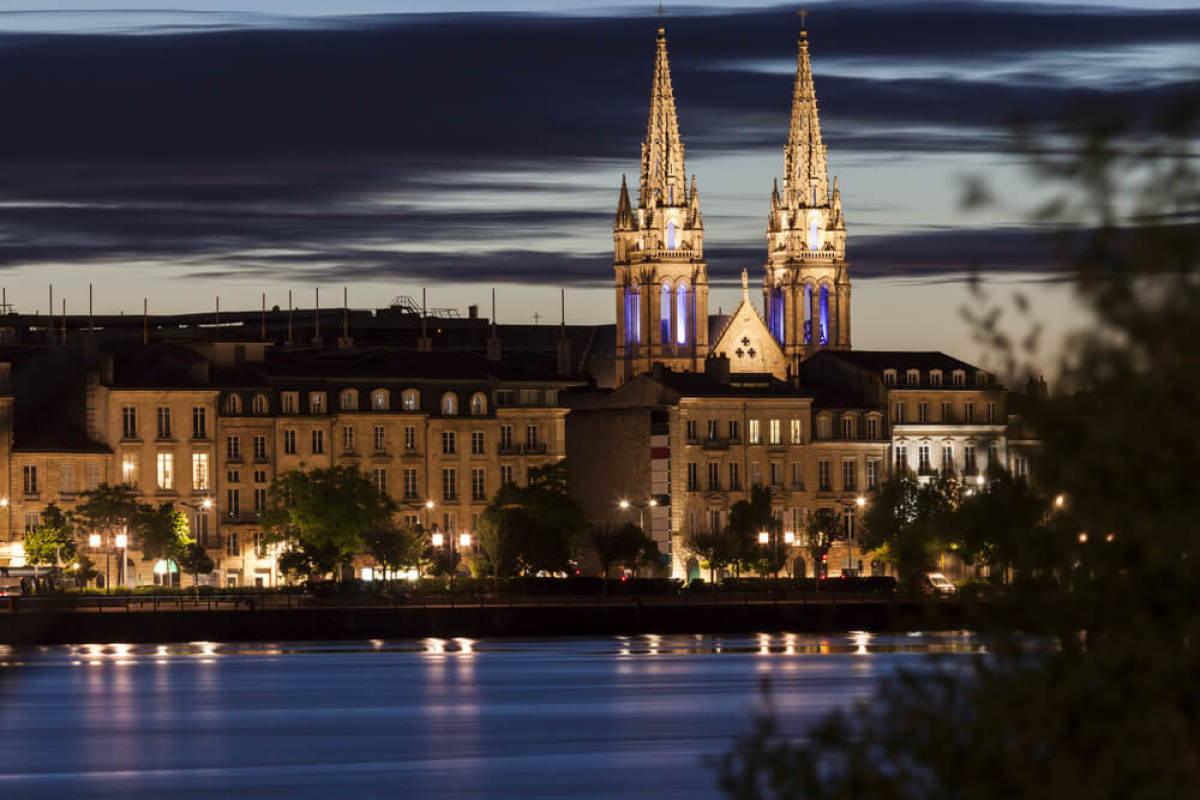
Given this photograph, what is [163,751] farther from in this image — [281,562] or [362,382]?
[362,382]

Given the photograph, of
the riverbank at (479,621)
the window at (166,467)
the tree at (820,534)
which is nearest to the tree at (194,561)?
the window at (166,467)

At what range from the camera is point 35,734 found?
67812mm

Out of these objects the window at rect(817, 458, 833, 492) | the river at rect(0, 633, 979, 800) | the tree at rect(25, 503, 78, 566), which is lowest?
the river at rect(0, 633, 979, 800)

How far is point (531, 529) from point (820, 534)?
1992 centimetres

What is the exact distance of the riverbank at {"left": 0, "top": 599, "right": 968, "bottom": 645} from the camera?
324 ft

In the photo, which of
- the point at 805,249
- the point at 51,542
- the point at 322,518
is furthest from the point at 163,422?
the point at 805,249

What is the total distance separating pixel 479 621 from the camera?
105625 mm

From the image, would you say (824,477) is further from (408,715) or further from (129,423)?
(408,715)

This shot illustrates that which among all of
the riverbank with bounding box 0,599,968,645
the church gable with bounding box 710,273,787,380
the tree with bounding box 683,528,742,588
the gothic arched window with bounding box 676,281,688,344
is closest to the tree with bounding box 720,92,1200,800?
the riverbank with bounding box 0,599,968,645

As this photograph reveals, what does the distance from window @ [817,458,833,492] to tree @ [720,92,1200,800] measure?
125627 millimetres

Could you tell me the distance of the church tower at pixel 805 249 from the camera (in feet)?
590

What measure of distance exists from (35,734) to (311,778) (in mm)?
15627

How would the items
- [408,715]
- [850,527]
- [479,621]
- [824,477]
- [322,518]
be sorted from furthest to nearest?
[824,477] → [850,527] → [322,518] → [479,621] → [408,715]

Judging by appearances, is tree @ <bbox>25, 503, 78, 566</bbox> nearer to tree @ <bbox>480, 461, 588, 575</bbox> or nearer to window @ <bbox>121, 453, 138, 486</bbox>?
window @ <bbox>121, 453, 138, 486</bbox>
